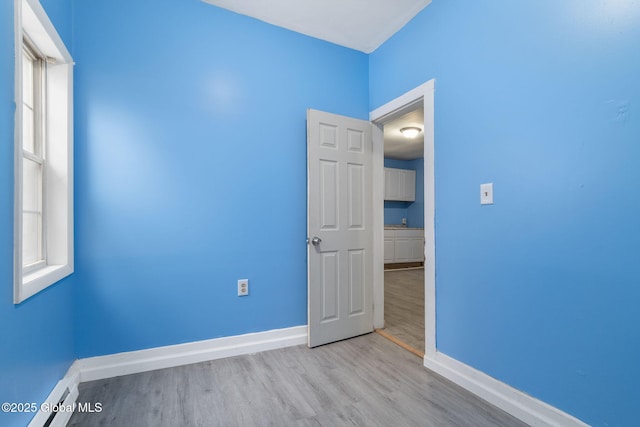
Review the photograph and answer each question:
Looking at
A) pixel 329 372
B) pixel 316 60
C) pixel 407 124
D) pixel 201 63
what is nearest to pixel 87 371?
pixel 329 372

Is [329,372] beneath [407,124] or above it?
beneath

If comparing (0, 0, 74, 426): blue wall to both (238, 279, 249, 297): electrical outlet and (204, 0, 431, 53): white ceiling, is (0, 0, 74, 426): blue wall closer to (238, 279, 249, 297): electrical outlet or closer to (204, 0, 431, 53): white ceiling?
(238, 279, 249, 297): electrical outlet

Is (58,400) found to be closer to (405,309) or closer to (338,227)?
(338,227)

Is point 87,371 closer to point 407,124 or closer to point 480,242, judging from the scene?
point 480,242

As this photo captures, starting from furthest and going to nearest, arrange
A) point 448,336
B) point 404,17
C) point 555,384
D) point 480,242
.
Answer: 1. point 404,17
2. point 448,336
3. point 480,242
4. point 555,384

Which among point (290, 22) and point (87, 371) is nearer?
point (87, 371)

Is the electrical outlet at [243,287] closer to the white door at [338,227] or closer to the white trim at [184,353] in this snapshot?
the white trim at [184,353]

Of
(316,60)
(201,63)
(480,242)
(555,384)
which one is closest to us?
(555,384)

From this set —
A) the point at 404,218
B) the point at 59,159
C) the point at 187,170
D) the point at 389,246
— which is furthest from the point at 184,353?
the point at 404,218

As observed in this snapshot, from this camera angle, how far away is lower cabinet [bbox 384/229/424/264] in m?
6.26

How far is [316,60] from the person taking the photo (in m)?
2.68

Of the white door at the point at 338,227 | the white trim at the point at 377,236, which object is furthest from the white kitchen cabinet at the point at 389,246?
the white door at the point at 338,227

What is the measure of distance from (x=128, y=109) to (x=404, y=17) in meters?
2.27

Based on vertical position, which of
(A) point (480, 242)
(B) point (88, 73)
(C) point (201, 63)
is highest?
(C) point (201, 63)
